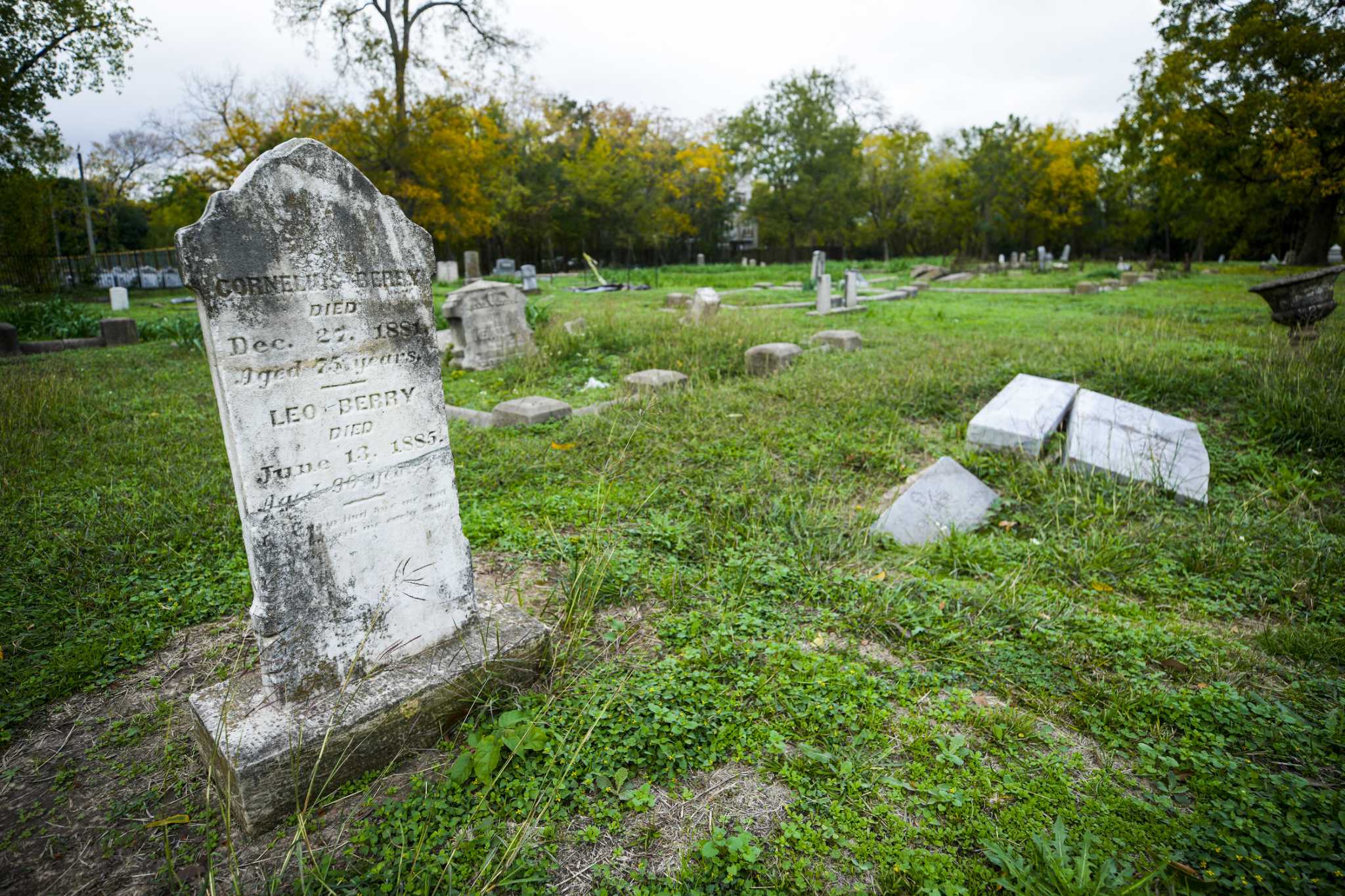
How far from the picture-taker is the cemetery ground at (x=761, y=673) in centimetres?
185

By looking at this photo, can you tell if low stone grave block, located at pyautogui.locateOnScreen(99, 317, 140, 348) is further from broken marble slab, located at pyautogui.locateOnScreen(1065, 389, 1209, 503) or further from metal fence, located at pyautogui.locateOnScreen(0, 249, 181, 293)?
broken marble slab, located at pyautogui.locateOnScreen(1065, 389, 1209, 503)

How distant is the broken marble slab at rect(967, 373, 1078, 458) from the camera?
479 cm

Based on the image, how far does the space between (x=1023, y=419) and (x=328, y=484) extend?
4646mm

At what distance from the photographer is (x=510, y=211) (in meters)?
36.6

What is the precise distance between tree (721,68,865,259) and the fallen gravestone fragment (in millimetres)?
36570

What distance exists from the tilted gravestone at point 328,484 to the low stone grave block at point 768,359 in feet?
18.8

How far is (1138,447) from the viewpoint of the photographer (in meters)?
4.59

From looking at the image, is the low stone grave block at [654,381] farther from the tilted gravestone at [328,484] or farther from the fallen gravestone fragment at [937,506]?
the tilted gravestone at [328,484]

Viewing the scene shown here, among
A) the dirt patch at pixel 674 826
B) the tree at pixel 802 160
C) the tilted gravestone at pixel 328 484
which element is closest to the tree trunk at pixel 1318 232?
the tree at pixel 802 160

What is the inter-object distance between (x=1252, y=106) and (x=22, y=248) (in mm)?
32569

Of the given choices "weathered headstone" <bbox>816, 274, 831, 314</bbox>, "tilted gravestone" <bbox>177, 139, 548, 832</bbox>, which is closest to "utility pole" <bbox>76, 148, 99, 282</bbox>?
"weathered headstone" <bbox>816, 274, 831, 314</bbox>

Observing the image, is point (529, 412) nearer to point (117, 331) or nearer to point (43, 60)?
point (117, 331)

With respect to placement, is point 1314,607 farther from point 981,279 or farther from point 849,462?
point 981,279

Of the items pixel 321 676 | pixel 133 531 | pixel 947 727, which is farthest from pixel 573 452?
pixel 947 727
